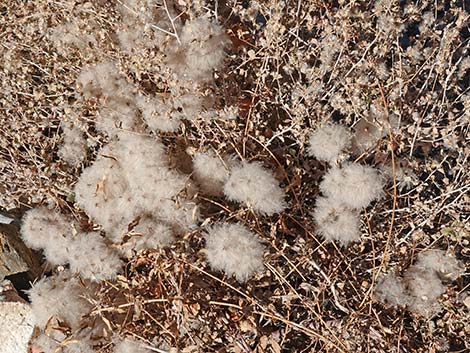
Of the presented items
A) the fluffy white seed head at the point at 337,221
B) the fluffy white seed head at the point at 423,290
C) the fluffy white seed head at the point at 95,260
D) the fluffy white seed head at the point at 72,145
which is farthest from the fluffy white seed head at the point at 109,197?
the fluffy white seed head at the point at 423,290

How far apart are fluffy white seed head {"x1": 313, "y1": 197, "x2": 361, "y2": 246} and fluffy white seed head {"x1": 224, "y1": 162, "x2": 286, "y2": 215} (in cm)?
14

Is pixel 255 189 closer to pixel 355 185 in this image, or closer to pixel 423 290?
pixel 355 185

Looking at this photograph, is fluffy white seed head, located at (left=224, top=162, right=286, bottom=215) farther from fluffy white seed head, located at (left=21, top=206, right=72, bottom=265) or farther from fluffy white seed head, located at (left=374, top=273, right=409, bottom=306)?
fluffy white seed head, located at (left=21, top=206, right=72, bottom=265)

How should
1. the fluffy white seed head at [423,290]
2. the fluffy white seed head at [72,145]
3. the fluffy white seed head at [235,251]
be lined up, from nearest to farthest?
the fluffy white seed head at [235,251], the fluffy white seed head at [423,290], the fluffy white seed head at [72,145]

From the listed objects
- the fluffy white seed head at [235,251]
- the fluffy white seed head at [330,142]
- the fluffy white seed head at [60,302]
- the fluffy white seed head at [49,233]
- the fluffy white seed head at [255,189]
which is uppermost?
the fluffy white seed head at [330,142]

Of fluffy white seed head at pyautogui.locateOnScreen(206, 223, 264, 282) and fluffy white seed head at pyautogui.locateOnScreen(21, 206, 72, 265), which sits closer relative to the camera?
fluffy white seed head at pyautogui.locateOnScreen(206, 223, 264, 282)

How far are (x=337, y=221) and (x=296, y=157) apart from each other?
0.26 metres

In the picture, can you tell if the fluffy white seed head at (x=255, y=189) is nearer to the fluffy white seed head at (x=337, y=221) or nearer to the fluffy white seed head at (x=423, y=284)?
the fluffy white seed head at (x=337, y=221)

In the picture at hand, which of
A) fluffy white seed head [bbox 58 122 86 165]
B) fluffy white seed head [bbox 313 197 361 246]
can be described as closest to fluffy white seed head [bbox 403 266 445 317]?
fluffy white seed head [bbox 313 197 361 246]

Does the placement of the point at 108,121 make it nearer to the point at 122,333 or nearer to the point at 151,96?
the point at 151,96

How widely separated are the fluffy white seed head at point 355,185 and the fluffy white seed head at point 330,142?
0.16 feet

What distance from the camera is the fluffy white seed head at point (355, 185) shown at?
76.9 inches

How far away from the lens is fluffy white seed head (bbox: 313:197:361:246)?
200 cm

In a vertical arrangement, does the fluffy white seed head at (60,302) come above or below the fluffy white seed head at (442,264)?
below
